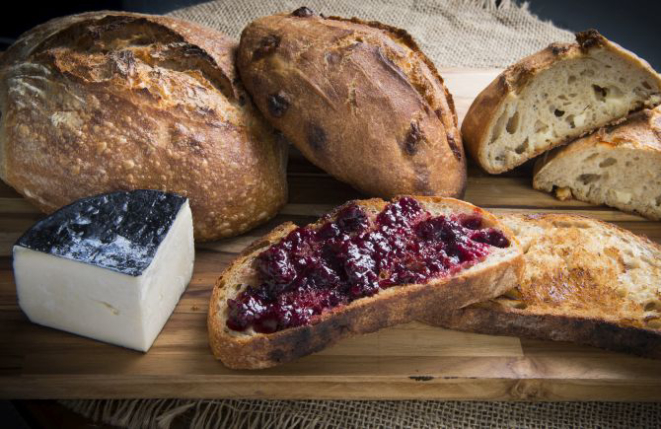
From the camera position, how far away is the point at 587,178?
354 cm

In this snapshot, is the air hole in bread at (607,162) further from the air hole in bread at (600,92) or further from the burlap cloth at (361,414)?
the burlap cloth at (361,414)

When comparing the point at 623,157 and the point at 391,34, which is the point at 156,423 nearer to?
the point at 391,34

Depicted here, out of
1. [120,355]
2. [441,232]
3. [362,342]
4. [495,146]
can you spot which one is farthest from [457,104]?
[120,355]

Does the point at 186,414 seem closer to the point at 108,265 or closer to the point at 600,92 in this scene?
the point at 108,265

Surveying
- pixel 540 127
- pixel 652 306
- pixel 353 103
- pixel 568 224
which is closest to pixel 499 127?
pixel 540 127

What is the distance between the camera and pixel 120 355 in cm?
268

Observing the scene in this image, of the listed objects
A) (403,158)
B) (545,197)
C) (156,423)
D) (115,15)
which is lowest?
(156,423)

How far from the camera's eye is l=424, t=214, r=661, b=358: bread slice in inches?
110

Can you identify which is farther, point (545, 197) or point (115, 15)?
point (545, 197)

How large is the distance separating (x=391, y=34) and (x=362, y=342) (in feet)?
4.82

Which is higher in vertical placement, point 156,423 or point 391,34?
point 391,34

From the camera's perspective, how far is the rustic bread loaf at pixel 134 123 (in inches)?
116

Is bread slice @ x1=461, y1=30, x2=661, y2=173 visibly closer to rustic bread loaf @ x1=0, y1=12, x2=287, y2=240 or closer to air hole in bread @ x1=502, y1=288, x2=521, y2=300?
air hole in bread @ x1=502, y1=288, x2=521, y2=300

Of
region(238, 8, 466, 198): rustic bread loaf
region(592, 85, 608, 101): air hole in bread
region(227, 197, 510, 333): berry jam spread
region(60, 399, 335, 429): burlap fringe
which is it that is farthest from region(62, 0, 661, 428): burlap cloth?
region(592, 85, 608, 101): air hole in bread
